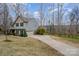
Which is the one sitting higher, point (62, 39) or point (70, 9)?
point (70, 9)

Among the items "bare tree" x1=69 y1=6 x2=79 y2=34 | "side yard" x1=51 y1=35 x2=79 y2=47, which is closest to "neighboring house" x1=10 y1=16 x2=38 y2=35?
"side yard" x1=51 y1=35 x2=79 y2=47

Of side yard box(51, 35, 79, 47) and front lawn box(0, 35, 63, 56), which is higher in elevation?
side yard box(51, 35, 79, 47)

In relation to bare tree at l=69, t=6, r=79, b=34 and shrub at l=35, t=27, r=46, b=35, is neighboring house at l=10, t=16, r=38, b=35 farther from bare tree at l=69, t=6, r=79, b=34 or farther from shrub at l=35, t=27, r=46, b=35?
bare tree at l=69, t=6, r=79, b=34

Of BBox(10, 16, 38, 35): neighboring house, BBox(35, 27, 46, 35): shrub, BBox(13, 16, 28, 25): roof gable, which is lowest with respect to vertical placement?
BBox(35, 27, 46, 35): shrub

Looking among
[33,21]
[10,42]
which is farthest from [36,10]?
[10,42]

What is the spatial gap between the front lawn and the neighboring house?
0.20ft

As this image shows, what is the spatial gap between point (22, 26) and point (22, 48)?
197mm

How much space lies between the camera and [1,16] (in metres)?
4.16

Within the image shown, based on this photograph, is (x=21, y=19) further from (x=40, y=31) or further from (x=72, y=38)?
(x=72, y=38)

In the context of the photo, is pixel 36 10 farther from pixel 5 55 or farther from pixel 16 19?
pixel 5 55

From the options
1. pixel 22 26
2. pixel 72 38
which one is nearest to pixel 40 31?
pixel 22 26

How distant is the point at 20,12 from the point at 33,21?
14 centimetres

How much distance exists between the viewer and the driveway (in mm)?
4145

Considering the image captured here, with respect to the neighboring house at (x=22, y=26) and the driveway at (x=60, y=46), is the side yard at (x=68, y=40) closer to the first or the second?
the driveway at (x=60, y=46)
